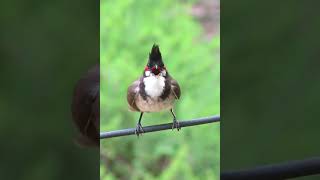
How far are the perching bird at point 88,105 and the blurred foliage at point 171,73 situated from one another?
2 centimetres

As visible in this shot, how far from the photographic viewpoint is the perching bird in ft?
5.78

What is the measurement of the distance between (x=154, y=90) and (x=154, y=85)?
0.06ft

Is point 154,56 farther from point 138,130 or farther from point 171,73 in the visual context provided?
point 138,130

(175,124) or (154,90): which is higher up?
(154,90)

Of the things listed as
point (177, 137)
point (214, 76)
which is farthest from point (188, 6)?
point (177, 137)

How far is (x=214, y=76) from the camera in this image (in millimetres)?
2016

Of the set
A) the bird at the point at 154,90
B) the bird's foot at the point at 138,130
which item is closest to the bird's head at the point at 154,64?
the bird at the point at 154,90

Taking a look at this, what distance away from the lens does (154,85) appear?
187 centimetres

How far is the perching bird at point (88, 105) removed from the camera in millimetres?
1763
